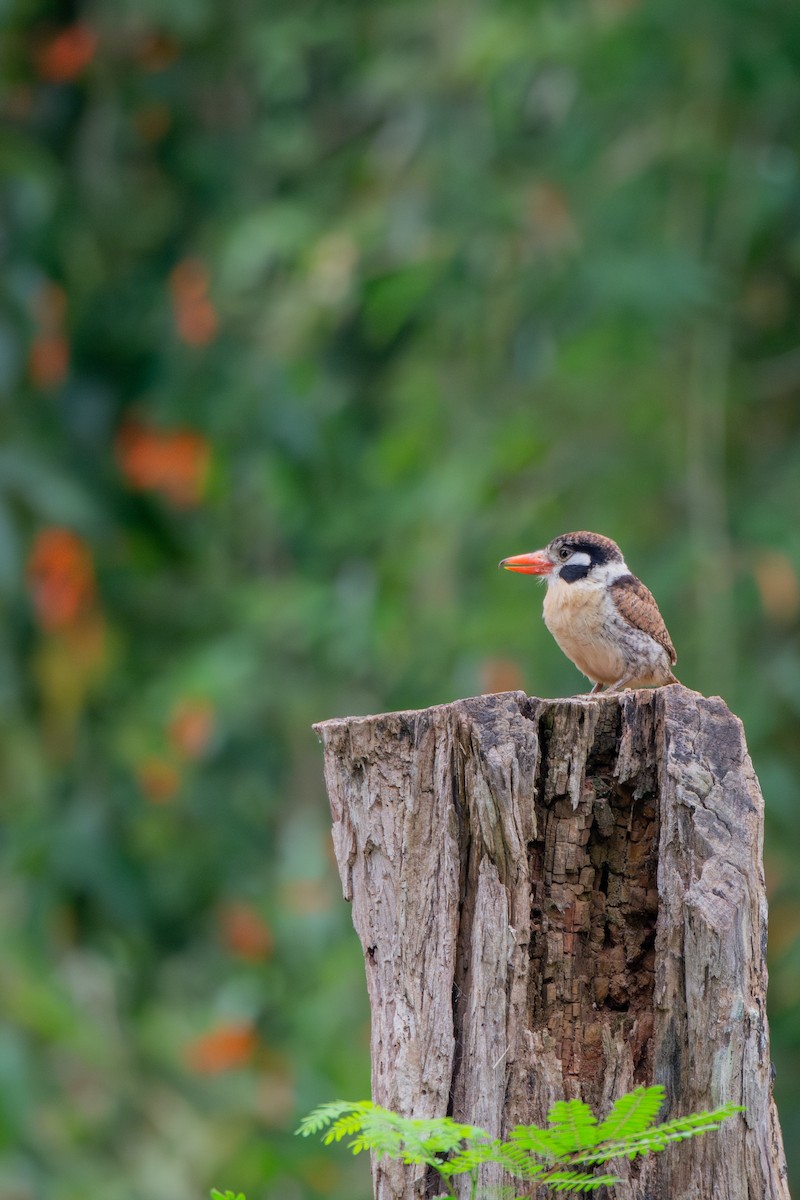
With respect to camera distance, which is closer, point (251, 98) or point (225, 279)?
point (225, 279)

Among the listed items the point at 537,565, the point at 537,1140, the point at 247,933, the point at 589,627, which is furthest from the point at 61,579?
the point at 537,1140

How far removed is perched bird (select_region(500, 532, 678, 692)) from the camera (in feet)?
15.7

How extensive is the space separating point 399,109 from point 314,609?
292cm

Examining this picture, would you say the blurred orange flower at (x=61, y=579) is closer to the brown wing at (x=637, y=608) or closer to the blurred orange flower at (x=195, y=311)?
the blurred orange flower at (x=195, y=311)

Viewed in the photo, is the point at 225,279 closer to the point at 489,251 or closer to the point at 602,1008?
the point at 489,251

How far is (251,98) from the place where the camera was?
35.9ft

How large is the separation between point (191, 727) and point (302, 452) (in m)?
1.51

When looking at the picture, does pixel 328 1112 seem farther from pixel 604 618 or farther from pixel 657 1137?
pixel 604 618

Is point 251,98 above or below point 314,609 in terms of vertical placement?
above

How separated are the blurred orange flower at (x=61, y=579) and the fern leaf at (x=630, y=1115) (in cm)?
693

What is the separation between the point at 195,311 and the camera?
31.9 ft

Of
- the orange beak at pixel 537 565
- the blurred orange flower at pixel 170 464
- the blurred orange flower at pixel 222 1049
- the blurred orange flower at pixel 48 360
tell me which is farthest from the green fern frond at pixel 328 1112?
the blurred orange flower at pixel 170 464

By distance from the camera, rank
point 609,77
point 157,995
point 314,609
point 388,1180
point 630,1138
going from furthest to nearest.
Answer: point 157,995
point 314,609
point 609,77
point 388,1180
point 630,1138

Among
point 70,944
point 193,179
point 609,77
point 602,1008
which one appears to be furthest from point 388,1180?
point 193,179
